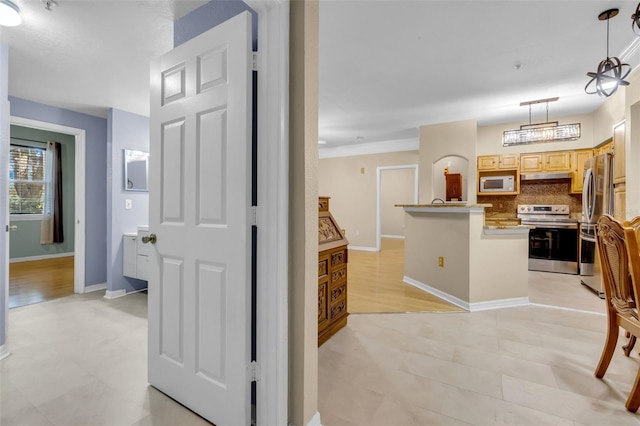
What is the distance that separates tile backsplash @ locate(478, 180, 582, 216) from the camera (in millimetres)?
5250

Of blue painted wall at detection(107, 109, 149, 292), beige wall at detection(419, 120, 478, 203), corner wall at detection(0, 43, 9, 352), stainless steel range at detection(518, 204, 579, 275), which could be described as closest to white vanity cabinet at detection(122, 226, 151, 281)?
blue painted wall at detection(107, 109, 149, 292)

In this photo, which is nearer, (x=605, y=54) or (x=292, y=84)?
(x=292, y=84)

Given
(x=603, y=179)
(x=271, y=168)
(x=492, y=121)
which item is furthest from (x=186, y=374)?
(x=492, y=121)

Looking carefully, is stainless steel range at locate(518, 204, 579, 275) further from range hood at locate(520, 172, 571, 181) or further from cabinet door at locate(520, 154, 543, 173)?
cabinet door at locate(520, 154, 543, 173)

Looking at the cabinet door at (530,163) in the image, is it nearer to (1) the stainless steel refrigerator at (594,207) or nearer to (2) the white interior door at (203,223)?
(1) the stainless steel refrigerator at (594,207)

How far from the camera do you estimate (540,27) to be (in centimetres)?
250

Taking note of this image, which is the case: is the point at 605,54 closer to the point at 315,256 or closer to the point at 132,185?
the point at 315,256

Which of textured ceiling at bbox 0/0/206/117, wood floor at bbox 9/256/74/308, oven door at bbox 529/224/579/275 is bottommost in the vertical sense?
wood floor at bbox 9/256/74/308

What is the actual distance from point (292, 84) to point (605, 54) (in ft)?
11.2

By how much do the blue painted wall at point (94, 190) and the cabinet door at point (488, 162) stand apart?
6.20 meters

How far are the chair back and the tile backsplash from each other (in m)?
4.17

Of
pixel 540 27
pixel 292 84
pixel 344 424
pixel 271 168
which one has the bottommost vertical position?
pixel 344 424

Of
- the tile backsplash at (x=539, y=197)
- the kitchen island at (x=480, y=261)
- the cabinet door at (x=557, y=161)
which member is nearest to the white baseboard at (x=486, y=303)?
the kitchen island at (x=480, y=261)

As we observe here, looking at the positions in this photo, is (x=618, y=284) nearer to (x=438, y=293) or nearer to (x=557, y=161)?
(x=438, y=293)
